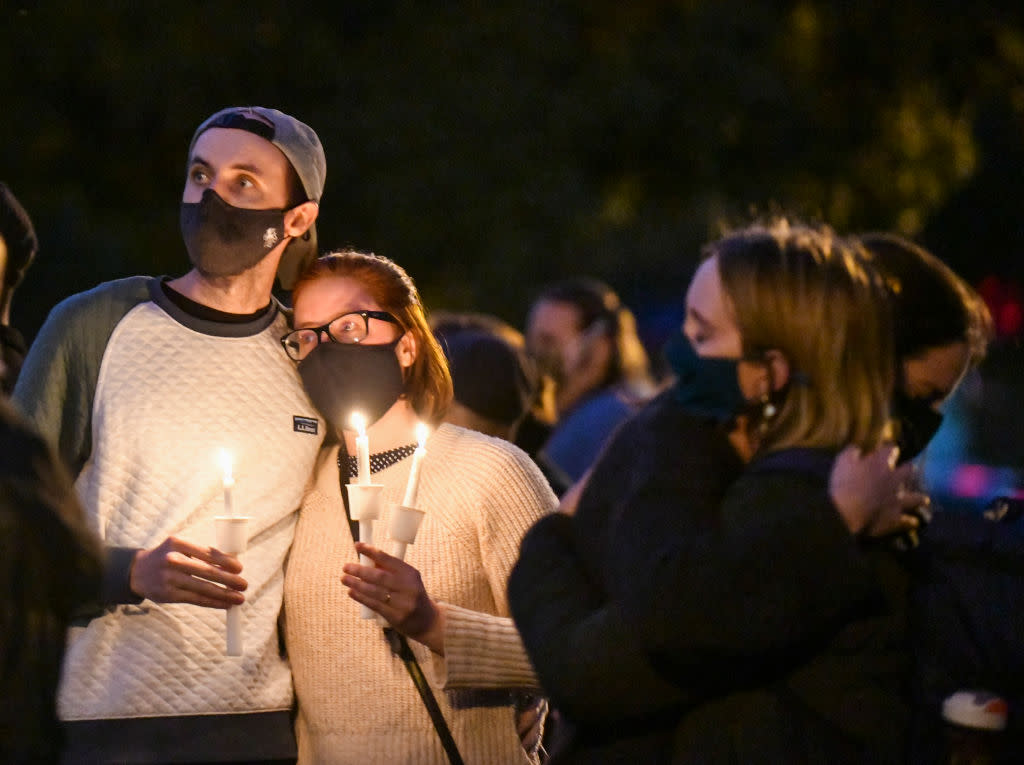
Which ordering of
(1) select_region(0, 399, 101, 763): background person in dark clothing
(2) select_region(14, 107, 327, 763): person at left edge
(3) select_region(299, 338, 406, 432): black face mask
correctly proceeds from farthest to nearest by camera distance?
(3) select_region(299, 338, 406, 432): black face mask < (2) select_region(14, 107, 327, 763): person at left edge < (1) select_region(0, 399, 101, 763): background person in dark clothing

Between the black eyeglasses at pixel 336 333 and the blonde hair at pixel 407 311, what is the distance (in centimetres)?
8

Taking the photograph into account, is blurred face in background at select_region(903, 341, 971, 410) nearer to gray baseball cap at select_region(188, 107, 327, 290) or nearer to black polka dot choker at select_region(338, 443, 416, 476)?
black polka dot choker at select_region(338, 443, 416, 476)

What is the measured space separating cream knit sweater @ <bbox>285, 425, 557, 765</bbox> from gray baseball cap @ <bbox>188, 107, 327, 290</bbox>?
1.86ft

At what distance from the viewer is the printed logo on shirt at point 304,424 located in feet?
12.7

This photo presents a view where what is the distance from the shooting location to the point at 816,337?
2688 mm

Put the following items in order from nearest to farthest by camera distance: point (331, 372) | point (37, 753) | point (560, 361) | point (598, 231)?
point (37, 753) → point (331, 372) → point (560, 361) → point (598, 231)

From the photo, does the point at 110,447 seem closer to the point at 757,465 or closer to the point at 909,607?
the point at 757,465

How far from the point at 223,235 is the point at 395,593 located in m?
1.13

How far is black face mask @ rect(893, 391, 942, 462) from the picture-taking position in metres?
2.95

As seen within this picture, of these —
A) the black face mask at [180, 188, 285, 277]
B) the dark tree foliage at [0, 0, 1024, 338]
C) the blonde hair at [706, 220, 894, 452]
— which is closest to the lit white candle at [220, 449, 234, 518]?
the black face mask at [180, 188, 285, 277]

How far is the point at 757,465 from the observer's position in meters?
2.64

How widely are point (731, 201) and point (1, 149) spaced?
10.4 meters

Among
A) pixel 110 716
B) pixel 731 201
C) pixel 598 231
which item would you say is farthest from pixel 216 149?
pixel 731 201

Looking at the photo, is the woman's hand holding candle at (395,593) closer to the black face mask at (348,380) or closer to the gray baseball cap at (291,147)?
the black face mask at (348,380)
